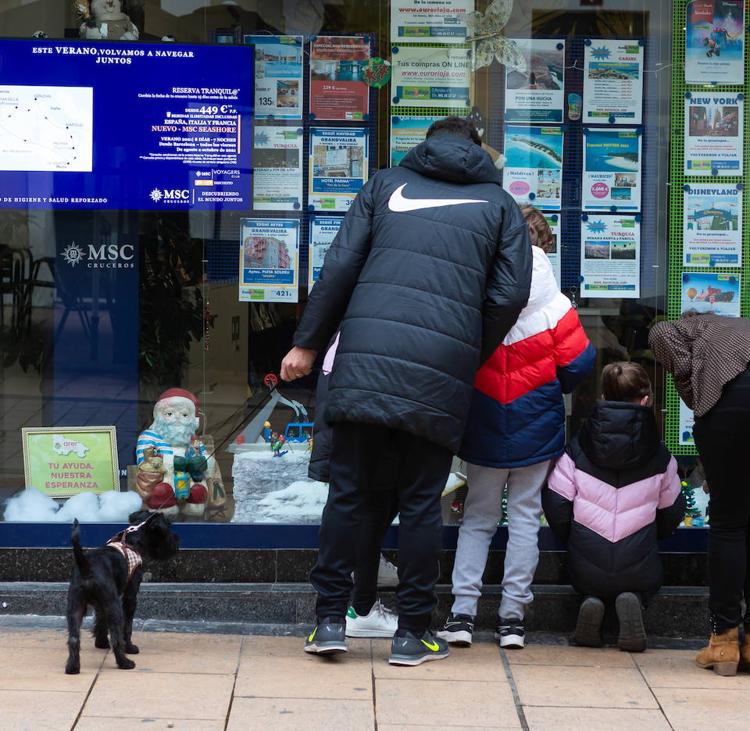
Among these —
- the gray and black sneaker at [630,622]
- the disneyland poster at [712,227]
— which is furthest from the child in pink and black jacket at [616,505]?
the disneyland poster at [712,227]

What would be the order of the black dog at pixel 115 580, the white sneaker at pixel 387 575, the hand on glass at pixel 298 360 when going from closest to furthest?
the black dog at pixel 115 580
the hand on glass at pixel 298 360
the white sneaker at pixel 387 575

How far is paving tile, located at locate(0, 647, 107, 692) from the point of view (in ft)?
16.0

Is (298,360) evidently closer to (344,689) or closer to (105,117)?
(344,689)

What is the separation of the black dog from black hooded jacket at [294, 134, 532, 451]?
2.81 feet

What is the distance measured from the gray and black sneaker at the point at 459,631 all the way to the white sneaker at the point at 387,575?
0.36 meters

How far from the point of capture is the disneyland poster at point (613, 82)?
20.5 ft

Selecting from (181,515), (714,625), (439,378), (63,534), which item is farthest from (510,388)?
(63,534)

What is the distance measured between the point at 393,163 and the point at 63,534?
7.09 feet

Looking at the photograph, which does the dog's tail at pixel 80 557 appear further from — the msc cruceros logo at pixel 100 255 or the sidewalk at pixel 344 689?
the msc cruceros logo at pixel 100 255

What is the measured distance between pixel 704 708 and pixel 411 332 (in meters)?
1.67

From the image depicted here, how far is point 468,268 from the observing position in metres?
5.03

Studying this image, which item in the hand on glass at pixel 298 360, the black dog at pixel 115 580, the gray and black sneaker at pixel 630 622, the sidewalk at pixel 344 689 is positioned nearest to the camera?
the sidewalk at pixel 344 689

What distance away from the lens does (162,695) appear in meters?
4.84

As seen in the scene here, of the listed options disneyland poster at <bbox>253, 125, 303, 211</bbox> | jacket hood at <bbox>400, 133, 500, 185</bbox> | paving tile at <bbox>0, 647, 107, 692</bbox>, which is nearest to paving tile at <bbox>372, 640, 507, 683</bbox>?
paving tile at <bbox>0, 647, 107, 692</bbox>
